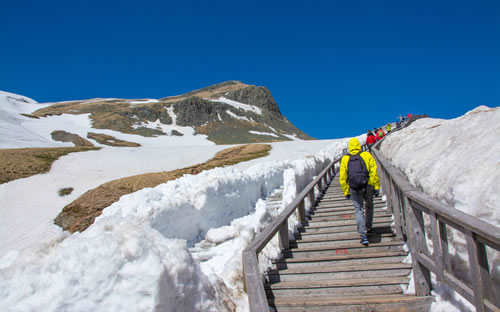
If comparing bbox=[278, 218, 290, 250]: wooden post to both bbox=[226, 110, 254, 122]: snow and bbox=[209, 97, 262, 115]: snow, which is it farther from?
bbox=[209, 97, 262, 115]: snow

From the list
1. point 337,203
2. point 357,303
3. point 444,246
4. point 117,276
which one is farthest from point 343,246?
point 117,276

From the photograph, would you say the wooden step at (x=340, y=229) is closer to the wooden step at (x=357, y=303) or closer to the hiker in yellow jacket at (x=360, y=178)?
the hiker in yellow jacket at (x=360, y=178)

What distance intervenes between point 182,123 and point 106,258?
333 ft

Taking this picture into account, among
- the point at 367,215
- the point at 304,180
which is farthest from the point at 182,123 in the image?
the point at 367,215

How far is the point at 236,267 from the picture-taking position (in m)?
4.55

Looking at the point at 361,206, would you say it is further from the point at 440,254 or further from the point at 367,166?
the point at 440,254

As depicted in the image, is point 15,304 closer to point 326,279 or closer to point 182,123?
point 326,279

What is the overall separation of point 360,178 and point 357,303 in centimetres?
244

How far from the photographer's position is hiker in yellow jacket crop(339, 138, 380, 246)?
5809 millimetres

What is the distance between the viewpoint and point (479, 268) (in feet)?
8.17

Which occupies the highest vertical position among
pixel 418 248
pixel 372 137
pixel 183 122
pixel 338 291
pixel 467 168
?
pixel 183 122

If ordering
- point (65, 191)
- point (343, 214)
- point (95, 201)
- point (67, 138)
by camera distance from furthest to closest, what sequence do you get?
1. point (67, 138)
2. point (65, 191)
3. point (95, 201)
4. point (343, 214)

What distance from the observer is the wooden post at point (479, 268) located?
2455mm

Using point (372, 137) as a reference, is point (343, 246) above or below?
below
